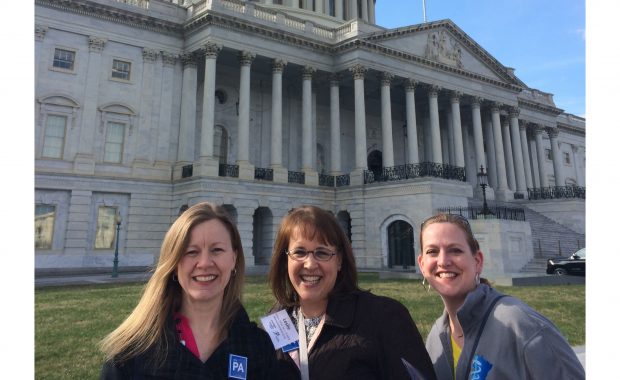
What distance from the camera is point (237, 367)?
286cm

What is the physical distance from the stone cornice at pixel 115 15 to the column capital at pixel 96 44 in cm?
156

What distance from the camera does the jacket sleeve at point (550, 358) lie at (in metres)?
2.52

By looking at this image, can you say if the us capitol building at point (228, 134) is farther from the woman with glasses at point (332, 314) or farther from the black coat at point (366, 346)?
the black coat at point (366, 346)

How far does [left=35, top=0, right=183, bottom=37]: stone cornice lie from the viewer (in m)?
28.1

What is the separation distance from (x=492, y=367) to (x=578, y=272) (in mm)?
24180


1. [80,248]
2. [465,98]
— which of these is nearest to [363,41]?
[465,98]

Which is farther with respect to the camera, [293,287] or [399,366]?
[293,287]

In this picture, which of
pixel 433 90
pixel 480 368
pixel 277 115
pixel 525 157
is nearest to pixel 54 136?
pixel 277 115

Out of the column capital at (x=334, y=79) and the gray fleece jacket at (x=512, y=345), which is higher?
the column capital at (x=334, y=79)

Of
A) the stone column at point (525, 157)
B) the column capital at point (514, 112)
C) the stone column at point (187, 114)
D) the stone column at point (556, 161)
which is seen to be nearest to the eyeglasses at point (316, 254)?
the stone column at point (187, 114)
